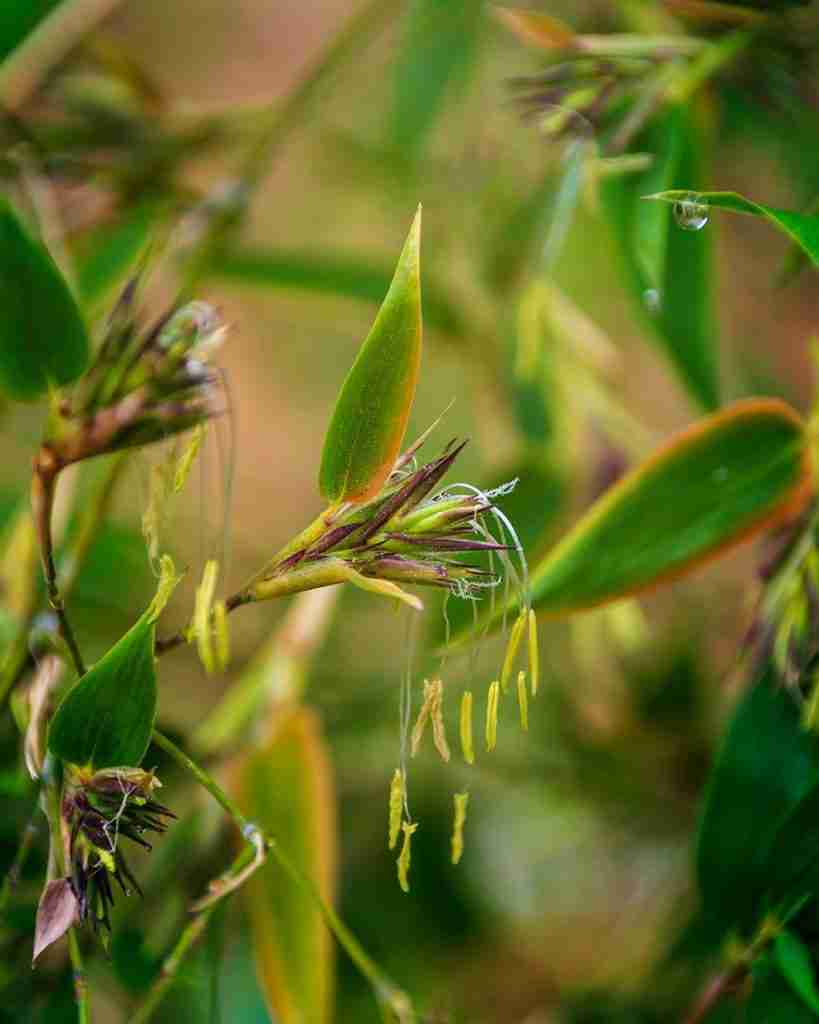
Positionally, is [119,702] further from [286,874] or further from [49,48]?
[49,48]

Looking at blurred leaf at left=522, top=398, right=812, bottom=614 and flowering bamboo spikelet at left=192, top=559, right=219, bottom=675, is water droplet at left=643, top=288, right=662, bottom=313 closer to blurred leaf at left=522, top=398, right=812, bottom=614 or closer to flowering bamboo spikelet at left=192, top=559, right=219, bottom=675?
blurred leaf at left=522, top=398, right=812, bottom=614

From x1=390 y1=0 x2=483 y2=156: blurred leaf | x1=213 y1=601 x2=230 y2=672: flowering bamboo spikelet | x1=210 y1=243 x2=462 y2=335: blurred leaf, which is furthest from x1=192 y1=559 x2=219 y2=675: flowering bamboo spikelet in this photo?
x1=390 y1=0 x2=483 y2=156: blurred leaf

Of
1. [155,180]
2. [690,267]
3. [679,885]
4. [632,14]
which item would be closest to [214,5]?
[155,180]

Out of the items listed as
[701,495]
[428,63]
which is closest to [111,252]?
[428,63]

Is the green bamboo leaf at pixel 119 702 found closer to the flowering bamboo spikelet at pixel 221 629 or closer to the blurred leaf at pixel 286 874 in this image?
the flowering bamboo spikelet at pixel 221 629

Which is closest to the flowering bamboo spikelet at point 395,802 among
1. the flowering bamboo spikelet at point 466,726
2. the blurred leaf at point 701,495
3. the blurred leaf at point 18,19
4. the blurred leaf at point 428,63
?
the flowering bamboo spikelet at point 466,726
